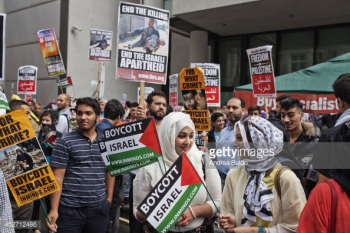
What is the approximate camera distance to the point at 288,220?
7.95ft

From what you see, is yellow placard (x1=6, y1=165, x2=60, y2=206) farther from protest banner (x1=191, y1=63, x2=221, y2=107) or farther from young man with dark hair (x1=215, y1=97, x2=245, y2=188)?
protest banner (x1=191, y1=63, x2=221, y2=107)

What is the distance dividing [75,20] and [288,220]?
62.8ft

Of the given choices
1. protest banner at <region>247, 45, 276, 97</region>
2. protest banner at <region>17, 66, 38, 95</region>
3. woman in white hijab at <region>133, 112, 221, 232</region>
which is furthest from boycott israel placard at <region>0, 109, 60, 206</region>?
protest banner at <region>17, 66, 38, 95</region>

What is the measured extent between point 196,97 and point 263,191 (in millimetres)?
3605

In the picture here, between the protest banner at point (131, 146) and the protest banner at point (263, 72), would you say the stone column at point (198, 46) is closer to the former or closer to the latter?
the protest banner at point (263, 72)

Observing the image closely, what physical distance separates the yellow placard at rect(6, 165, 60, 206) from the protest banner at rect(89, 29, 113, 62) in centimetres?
766

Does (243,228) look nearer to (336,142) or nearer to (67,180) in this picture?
(336,142)

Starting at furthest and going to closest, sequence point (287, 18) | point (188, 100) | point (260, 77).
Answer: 1. point (287, 18)
2. point (260, 77)
3. point (188, 100)

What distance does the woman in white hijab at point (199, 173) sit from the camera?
9.89 ft

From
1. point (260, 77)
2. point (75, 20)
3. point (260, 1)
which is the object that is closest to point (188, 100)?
point (260, 77)

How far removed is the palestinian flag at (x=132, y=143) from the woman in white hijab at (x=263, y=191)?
79cm

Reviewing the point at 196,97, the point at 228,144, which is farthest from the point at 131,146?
the point at 196,97

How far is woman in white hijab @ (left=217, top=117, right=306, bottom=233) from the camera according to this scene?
94.7 inches

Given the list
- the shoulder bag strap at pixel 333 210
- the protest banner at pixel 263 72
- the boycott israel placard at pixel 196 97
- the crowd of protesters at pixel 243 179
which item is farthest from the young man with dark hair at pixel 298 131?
the shoulder bag strap at pixel 333 210
